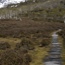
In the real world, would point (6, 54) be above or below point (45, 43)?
above

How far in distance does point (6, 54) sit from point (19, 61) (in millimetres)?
1127

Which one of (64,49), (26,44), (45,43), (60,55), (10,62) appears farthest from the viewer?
(45,43)

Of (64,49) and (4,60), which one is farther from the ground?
(4,60)

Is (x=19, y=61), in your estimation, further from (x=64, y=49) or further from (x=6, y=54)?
(x=64, y=49)

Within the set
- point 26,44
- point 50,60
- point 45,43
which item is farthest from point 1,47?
point 50,60

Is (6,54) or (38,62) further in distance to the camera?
(38,62)

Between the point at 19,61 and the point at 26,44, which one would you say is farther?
the point at 26,44

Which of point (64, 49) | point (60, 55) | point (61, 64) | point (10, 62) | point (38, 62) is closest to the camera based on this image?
point (10, 62)

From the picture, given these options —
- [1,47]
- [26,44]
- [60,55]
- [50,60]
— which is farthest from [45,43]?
[50,60]

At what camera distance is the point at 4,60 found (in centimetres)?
2009

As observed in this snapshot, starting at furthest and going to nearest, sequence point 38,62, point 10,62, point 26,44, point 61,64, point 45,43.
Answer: point 45,43 → point 26,44 → point 38,62 → point 61,64 → point 10,62

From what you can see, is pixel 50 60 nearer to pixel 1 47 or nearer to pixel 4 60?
pixel 4 60

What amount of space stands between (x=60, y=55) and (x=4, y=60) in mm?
7927

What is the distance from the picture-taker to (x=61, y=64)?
22.0 m
